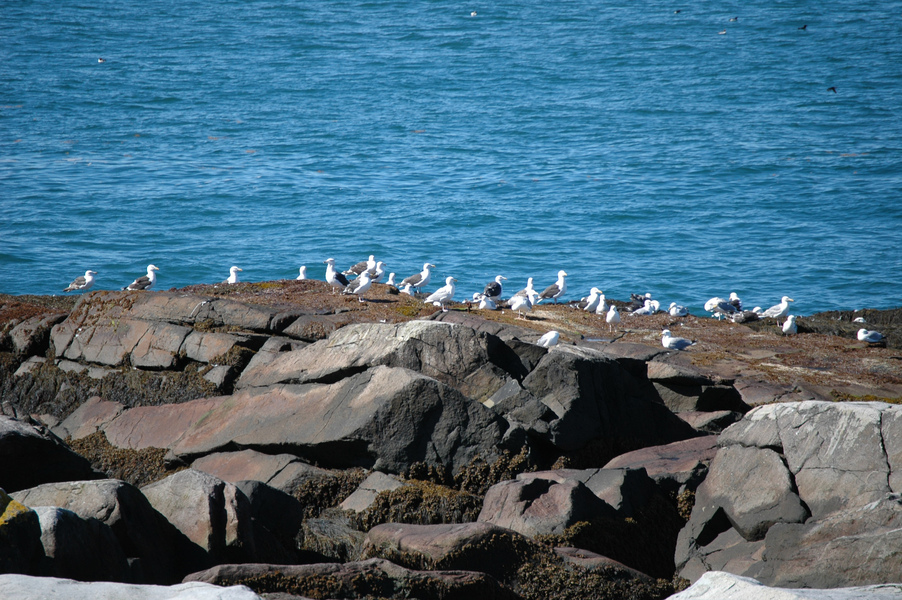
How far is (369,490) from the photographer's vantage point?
11844 mm

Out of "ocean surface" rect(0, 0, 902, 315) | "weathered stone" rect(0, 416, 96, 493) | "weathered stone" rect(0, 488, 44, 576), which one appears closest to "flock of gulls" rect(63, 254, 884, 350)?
"ocean surface" rect(0, 0, 902, 315)

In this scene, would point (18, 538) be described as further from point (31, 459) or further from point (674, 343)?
point (674, 343)

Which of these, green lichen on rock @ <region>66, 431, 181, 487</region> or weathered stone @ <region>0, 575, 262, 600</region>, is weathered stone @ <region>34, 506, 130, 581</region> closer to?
weathered stone @ <region>0, 575, 262, 600</region>

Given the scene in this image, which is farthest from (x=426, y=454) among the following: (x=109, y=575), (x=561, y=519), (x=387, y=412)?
(x=109, y=575)

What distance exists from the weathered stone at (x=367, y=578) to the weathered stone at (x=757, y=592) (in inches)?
91.8

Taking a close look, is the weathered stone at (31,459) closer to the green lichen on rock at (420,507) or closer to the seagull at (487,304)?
the green lichen on rock at (420,507)

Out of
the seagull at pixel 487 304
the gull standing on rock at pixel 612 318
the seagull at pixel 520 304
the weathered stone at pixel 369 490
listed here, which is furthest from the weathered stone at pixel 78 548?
the gull standing on rock at pixel 612 318

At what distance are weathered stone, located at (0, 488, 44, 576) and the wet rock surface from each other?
28 mm

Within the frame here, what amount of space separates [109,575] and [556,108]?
6480 cm

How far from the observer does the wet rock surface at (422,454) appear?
29.1 feet

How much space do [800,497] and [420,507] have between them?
216 inches

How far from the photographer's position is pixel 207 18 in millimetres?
89625

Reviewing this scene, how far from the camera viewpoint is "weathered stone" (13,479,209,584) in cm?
841

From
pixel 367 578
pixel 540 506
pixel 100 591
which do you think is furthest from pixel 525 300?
pixel 100 591
